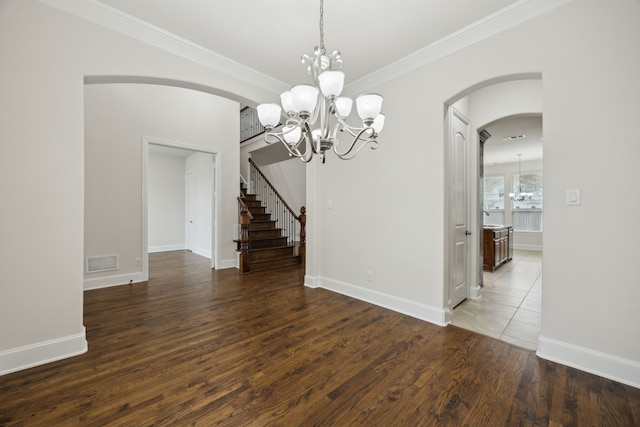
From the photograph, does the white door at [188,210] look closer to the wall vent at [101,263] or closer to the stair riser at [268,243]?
the stair riser at [268,243]

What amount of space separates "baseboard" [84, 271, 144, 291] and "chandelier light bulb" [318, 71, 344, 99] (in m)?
4.58

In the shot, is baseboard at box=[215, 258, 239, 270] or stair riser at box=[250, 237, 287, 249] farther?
stair riser at box=[250, 237, 287, 249]

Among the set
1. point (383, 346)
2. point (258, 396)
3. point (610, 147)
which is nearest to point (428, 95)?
point (610, 147)

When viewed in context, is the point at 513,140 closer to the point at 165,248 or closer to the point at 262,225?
the point at 262,225

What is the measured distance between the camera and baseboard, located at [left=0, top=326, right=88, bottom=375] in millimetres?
1946

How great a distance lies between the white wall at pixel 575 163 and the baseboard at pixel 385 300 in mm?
28

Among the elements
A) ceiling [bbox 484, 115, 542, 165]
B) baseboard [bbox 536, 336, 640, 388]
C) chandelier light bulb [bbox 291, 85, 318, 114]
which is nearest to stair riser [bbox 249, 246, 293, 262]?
chandelier light bulb [bbox 291, 85, 318, 114]

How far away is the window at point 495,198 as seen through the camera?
375 inches

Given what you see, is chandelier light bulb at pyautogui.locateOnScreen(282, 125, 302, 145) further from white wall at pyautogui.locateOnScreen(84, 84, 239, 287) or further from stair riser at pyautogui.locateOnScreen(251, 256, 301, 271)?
white wall at pyautogui.locateOnScreen(84, 84, 239, 287)

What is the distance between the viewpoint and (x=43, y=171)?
209cm

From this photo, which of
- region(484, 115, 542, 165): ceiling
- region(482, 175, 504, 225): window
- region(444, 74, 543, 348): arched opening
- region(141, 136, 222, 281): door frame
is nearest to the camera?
region(444, 74, 543, 348): arched opening

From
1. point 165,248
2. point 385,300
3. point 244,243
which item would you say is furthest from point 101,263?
point 385,300

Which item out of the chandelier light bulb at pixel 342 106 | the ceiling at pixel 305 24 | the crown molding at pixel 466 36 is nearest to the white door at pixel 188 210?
the ceiling at pixel 305 24

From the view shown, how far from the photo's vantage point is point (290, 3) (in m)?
2.21
